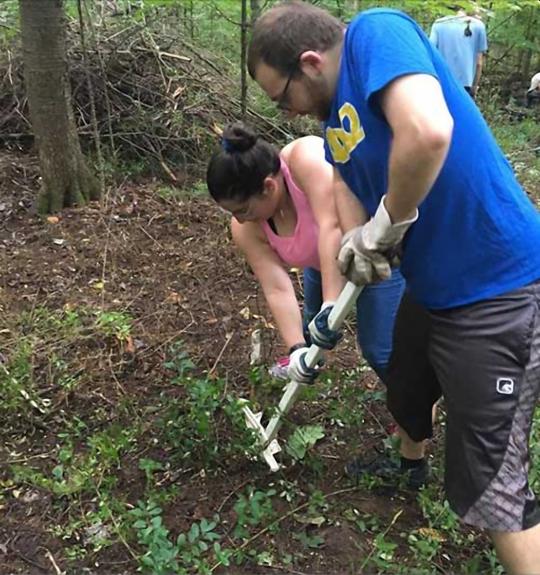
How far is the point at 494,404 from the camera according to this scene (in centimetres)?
170

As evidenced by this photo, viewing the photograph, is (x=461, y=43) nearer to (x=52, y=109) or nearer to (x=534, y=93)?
(x=534, y=93)

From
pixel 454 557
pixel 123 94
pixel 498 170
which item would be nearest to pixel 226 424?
pixel 454 557

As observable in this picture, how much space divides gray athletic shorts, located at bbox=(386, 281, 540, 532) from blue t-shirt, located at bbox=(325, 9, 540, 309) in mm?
67

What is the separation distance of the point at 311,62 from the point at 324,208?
720 millimetres

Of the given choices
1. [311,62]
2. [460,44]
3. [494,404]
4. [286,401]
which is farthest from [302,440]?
[460,44]

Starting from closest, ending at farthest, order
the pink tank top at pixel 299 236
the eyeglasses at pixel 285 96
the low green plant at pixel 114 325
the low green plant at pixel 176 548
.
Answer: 1. the eyeglasses at pixel 285 96
2. the low green plant at pixel 176 548
3. the pink tank top at pixel 299 236
4. the low green plant at pixel 114 325

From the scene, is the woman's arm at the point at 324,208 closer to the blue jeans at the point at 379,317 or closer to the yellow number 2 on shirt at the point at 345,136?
the blue jeans at the point at 379,317

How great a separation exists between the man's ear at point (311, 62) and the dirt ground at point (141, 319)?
1508mm

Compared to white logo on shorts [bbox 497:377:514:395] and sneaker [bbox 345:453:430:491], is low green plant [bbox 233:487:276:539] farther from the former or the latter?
white logo on shorts [bbox 497:377:514:395]

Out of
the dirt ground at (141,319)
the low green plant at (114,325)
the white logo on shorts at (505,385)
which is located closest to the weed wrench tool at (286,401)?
the dirt ground at (141,319)

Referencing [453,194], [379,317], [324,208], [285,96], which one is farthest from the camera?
[379,317]

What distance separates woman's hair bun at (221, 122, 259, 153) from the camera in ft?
7.84

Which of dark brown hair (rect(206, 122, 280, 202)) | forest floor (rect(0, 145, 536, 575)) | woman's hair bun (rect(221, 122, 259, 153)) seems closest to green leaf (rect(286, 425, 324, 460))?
forest floor (rect(0, 145, 536, 575))

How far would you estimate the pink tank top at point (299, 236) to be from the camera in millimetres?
2553
